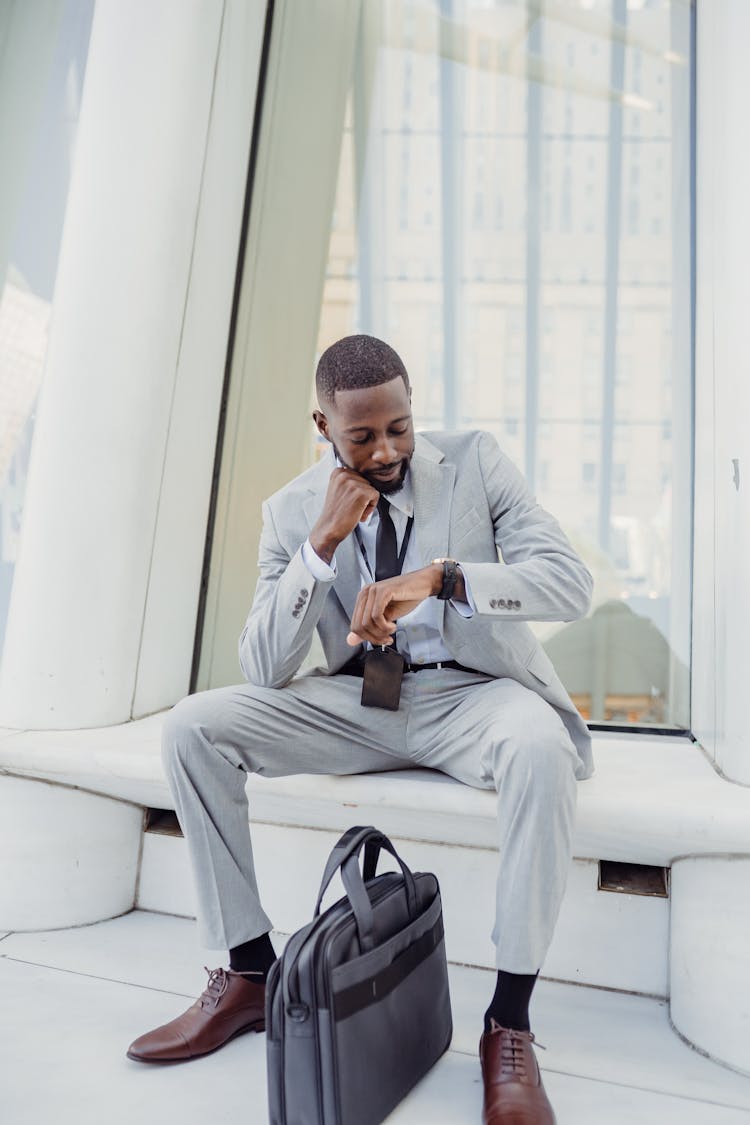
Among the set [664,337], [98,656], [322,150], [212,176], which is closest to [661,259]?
[664,337]

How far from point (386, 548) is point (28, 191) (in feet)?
6.81

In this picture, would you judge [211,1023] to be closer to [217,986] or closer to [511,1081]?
[217,986]

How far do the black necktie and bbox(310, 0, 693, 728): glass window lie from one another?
903 mm

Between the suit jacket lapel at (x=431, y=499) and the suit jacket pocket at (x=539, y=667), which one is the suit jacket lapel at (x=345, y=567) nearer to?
the suit jacket lapel at (x=431, y=499)

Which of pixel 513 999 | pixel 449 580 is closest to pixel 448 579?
pixel 449 580

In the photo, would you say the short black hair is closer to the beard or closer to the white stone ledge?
the beard

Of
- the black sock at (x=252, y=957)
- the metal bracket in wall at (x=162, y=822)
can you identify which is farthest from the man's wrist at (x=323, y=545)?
the metal bracket in wall at (x=162, y=822)

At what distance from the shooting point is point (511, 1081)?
4.16ft

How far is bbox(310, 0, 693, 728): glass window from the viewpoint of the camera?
243 cm

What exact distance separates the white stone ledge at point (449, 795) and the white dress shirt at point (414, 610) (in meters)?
0.25

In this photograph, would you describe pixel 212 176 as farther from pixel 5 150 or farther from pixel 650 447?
pixel 650 447

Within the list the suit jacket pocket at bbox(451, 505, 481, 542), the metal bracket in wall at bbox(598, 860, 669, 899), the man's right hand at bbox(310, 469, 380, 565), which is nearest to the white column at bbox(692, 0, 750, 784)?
the metal bracket in wall at bbox(598, 860, 669, 899)

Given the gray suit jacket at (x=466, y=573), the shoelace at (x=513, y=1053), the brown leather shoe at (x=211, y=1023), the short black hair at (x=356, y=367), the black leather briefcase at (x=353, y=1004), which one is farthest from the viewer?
the short black hair at (x=356, y=367)

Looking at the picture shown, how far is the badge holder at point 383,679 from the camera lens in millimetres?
1645
